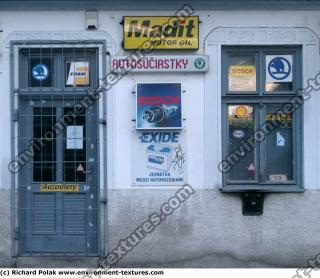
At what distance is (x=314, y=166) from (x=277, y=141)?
59 cm

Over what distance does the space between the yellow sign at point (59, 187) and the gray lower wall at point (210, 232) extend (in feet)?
1.54

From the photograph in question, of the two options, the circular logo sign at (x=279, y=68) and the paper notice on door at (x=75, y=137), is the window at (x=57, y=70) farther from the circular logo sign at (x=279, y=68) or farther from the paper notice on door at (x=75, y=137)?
the circular logo sign at (x=279, y=68)

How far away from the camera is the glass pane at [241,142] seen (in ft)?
38.2

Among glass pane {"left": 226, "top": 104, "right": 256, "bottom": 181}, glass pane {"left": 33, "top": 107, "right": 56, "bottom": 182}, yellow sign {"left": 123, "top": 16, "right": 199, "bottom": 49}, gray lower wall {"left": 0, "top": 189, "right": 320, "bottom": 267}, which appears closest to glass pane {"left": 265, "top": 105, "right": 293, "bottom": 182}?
A: glass pane {"left": 226, "top": 104, "right": 256, "bottom": 181}

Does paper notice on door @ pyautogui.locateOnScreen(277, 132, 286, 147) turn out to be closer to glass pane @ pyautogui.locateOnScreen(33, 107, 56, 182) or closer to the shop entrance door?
the shop entrance door

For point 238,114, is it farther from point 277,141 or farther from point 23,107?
point 23,107

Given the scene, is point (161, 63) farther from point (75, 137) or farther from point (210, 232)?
point (210, 232)

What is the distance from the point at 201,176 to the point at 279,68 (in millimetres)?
1790

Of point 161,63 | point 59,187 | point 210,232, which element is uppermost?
point 161,63

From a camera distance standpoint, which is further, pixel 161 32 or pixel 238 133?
pixel 238 133

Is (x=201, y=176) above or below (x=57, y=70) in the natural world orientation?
below

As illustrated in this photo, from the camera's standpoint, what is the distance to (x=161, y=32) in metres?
11.5

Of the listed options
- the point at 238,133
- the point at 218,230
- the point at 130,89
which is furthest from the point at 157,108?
the point at 218,230

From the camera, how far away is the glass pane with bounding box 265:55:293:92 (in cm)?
1161
